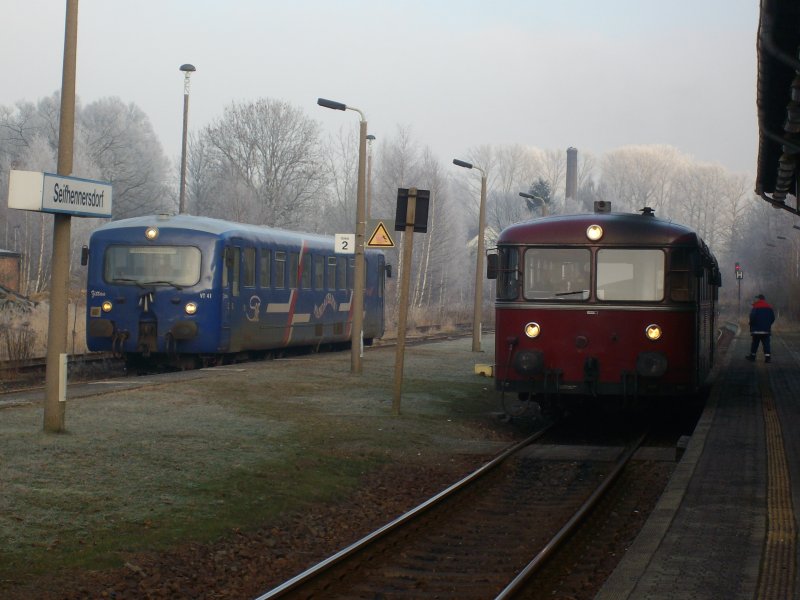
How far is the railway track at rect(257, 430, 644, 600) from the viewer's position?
7312mm

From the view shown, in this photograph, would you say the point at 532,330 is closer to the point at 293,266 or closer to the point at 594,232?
the point at 594,232

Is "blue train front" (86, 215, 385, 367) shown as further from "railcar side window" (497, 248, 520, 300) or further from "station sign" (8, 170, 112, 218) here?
"station sign" (8, 170, 112, 218)

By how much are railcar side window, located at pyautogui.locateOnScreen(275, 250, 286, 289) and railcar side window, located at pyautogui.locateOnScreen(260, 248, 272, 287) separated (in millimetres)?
445

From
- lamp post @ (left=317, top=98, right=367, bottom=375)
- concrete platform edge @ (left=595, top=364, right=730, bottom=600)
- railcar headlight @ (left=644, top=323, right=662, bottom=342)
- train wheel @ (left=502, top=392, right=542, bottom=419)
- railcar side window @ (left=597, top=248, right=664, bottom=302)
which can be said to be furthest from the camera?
lamp post @ (left=317, top=98, right=367, bottom=375)

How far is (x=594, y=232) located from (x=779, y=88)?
2.73 m

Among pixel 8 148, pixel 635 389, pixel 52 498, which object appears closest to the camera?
pixel 52 498

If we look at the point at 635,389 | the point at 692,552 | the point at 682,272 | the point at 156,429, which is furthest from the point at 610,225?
the point at 692,552

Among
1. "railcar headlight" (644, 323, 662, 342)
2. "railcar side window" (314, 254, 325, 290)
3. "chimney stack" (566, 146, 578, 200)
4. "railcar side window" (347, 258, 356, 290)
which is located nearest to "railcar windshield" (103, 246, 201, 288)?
"railcar side window" (314, 254, 325, 290)

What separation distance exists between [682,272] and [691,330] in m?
0.75

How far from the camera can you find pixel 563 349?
14023 mm

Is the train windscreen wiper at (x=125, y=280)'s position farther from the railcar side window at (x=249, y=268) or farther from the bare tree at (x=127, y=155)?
the bare tree at (x=127, y=155)

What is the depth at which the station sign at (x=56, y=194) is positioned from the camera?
10.7 meters

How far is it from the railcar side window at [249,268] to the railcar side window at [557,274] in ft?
32.3

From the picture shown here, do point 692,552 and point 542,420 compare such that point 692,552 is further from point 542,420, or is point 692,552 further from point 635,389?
point 542,420
